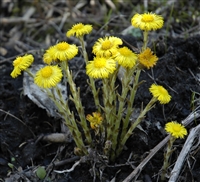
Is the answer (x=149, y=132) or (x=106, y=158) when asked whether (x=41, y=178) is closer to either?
(x=106, y=158)

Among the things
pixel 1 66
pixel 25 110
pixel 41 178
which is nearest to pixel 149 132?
pixel 41 178

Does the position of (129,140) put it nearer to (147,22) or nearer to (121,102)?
(121,102)

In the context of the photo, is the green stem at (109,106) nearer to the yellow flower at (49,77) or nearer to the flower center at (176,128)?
the yellow flower at (49,77)

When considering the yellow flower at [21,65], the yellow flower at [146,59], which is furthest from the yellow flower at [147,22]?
the yellow flower at [21,65]

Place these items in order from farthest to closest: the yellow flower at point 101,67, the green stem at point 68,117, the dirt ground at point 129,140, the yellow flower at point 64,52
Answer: the dirt ground at point 129,140, the green stem at point 68,117, the yellow flower at point 64,52, the yellow flower at point 101,67

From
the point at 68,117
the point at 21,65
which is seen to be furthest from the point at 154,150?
the point at 21,65

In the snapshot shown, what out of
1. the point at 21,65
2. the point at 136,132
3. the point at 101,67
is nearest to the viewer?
the point at 101,67
